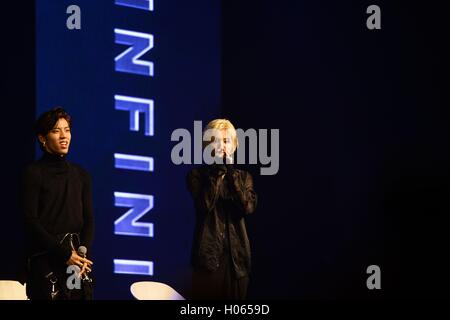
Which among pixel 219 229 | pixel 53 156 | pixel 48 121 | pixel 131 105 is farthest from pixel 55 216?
pixel 131 105

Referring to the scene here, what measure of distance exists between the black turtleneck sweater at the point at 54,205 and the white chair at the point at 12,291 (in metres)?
0.76

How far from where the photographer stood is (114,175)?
9.18 metres

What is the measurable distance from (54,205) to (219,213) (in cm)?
119

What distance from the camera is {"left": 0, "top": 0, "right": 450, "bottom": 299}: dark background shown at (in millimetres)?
8250

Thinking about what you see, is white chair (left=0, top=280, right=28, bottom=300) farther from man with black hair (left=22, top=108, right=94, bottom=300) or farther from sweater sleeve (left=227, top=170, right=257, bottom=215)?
sweater sleeve (left=227, top=170, right=257, bottom=215)

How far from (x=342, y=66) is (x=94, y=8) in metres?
2.09

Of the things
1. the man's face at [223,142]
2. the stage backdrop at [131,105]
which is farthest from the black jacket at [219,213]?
the stage backdrop at [131,105]

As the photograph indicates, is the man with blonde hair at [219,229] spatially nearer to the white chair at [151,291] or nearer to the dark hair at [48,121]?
the white chair at [151,291]

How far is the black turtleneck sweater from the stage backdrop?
8.15 feet

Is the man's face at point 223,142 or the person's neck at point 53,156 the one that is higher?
the man's face at point 223,142

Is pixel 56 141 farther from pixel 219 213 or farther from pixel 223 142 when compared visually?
pixel 219 213

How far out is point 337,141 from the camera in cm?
882

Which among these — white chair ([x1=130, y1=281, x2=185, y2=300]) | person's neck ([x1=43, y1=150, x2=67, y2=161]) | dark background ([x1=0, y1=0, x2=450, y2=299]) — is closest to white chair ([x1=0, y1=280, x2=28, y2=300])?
white chair ([x1=130, y1=281, x2=185, y2=300])

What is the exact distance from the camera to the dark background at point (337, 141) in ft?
27.1
